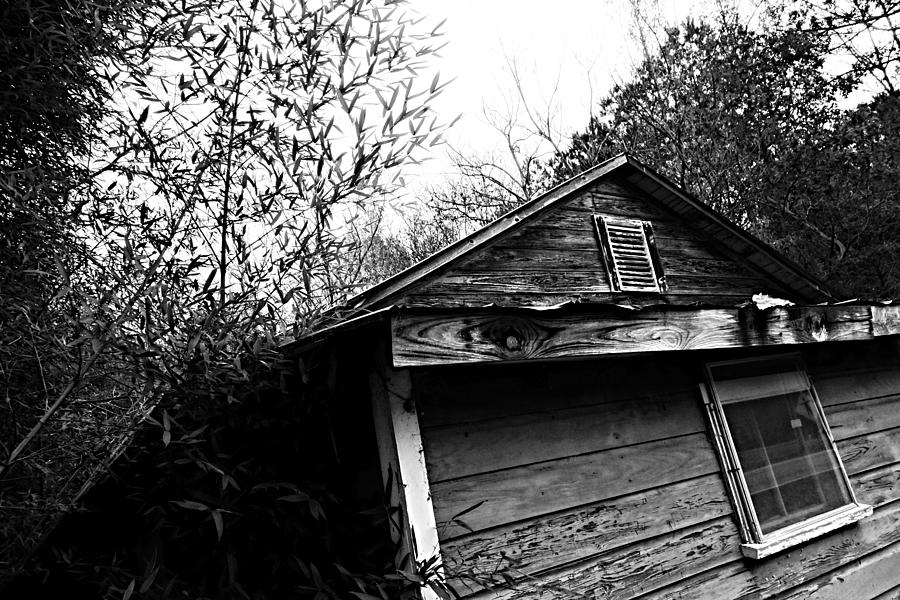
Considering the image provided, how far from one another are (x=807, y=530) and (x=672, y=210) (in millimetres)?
3083

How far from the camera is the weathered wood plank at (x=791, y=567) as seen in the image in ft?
11.7

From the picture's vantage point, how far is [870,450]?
16.2ft

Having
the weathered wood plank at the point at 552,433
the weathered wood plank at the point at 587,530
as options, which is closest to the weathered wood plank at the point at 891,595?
the weathered wood plank at the point at 587,530

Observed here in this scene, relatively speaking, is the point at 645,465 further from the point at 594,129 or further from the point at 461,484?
the point at 594,129

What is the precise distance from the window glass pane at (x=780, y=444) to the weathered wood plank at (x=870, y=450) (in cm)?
23

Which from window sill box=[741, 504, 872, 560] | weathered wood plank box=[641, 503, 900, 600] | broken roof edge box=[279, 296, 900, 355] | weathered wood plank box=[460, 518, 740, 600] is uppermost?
broken roof edge box=[279, 296, 900, 355]

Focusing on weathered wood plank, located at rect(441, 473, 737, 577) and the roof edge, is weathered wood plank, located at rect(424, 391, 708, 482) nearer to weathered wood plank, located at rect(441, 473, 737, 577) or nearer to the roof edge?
weathered wood plank, located at rect(441, 473, 737, 577)

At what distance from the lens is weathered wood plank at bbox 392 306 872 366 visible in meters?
2.41

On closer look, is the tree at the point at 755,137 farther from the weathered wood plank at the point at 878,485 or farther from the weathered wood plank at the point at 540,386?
the weathered wood plank at the point at 540,386

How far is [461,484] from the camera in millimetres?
2949

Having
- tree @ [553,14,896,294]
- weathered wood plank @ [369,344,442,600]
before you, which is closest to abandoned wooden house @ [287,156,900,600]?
weathered wood plank @ [369,344,442,600]

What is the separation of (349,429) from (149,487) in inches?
40.5

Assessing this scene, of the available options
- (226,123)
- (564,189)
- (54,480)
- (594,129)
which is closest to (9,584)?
(54,480)

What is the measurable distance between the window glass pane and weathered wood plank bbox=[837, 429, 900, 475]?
0.76 feet
